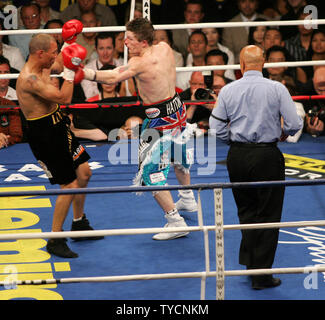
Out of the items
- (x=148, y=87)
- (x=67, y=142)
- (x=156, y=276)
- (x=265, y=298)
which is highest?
(x=148, y=87)

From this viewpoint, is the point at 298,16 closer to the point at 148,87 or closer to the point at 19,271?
the point at 148,87

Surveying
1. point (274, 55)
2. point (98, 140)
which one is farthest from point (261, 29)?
point (98, 140)

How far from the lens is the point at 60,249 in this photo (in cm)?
380

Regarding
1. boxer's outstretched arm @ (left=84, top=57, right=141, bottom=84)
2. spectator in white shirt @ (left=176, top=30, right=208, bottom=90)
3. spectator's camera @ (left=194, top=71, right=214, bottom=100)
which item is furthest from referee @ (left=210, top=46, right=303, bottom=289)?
spectator in white shirt @ (left=176, top=30, right=208, bottom=90)

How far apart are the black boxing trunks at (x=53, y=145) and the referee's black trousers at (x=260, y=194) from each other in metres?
1.04

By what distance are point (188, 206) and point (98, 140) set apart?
6.75 ft

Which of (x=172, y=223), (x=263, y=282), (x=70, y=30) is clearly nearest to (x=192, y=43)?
(x=70, y=30)

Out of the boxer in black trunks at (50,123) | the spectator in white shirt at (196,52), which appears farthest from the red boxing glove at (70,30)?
the spectator in white shirt at (196,52)

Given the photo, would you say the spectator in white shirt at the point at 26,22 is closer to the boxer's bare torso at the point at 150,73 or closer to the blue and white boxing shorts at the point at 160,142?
the boxer's bare torso at the point at 150,73

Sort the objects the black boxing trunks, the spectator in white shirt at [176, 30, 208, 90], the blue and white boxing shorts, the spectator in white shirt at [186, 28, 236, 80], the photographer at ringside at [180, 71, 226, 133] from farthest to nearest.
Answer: the spectator in white shirt at [186, 28, 236, 80] < the spectator in white shirt at [176, 30, 208, 90] < the photographer at ringside at [180, 71, 226, 133] < the blue and white boxing shorts < the black boxing trunks

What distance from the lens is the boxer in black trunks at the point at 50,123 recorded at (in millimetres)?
3775

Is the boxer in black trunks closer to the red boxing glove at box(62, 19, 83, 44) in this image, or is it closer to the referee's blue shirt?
the red boxing glove at box(62, 19, 83, 44)

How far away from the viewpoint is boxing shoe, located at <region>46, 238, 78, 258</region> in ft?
12.4

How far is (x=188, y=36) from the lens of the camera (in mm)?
6926
